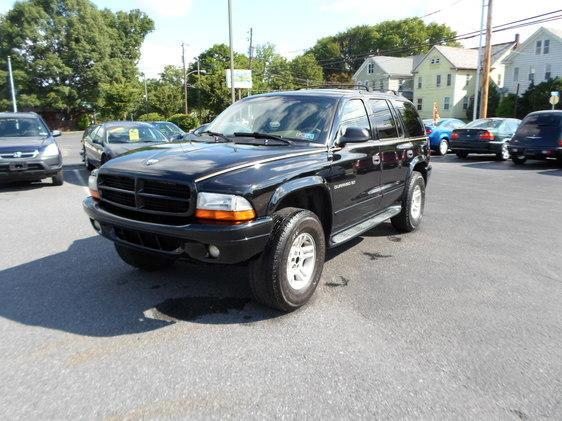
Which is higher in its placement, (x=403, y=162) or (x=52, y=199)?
(x=403, y=162)

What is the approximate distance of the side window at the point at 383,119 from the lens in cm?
521

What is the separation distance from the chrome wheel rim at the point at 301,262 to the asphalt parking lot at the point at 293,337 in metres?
0.24

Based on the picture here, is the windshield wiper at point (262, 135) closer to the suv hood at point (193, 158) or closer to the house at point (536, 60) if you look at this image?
the suv hood at point (193, 158)

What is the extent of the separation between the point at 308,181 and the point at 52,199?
22.7 ft

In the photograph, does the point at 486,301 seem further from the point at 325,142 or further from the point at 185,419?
the point at 185,419

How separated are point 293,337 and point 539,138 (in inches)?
536

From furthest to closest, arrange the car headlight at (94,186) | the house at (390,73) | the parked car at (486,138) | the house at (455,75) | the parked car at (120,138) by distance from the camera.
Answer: the house at (390,73) → the house at (455,75) → the parked car at (486,138) → the parked car at (120,138) → the car headlight at (94,186)

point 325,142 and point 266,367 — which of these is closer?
point 266,367

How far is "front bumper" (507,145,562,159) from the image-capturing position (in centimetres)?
1367

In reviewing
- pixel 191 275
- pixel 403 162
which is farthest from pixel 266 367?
pixel 403 162

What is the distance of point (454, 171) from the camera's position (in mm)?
13938

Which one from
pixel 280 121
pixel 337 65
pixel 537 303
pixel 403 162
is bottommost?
pixel 537 303

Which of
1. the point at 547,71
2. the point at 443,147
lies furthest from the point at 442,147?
the point at 547,71

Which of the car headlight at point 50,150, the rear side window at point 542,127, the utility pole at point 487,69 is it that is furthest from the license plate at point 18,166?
the utility pole at point 487,69
